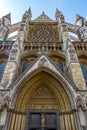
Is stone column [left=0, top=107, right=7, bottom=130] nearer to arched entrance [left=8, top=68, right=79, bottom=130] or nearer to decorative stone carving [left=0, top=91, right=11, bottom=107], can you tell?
decorative stone carving [left=0, top=91, right=11, bottom=107]

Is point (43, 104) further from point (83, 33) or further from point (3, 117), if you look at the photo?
point (83, 33)

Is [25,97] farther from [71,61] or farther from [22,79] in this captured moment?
[71,61]

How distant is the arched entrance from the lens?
7.41m

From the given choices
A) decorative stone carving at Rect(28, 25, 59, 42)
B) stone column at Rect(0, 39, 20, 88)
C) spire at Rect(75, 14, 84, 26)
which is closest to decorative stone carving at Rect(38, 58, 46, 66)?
stone column at Rect(0, 39, 20, 88)

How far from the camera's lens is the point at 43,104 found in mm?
8453

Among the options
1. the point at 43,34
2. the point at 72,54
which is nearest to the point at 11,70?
the point at 72,54

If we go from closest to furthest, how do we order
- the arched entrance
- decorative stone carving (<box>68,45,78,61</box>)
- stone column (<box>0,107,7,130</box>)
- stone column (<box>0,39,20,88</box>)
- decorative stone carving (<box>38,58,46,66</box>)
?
stone column (<box>0,107,7,130</box>) < the arched entrance < stone column (<box>0,39,20,88</box>) < decorative stone carving (<box>38,58,46,66</box>) < decorative stone carving (<box>68,45,78,61</box>)

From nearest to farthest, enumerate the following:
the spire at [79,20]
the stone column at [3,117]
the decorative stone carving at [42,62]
Answer: the stone column at [3,117] < the decorative stone carving at [42,62] < the spire at [79,20]

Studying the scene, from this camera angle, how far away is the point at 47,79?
30.7ft

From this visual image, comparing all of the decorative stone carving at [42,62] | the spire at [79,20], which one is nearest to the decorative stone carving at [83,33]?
the spire at [79,20]

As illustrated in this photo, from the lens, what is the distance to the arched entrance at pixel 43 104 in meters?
7.41

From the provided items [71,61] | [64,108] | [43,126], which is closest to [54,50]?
[71,61]

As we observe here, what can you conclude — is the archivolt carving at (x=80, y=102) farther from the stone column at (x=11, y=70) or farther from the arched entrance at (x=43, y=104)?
the stone column at (x=11, y=70)

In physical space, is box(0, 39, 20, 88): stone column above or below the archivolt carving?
above
